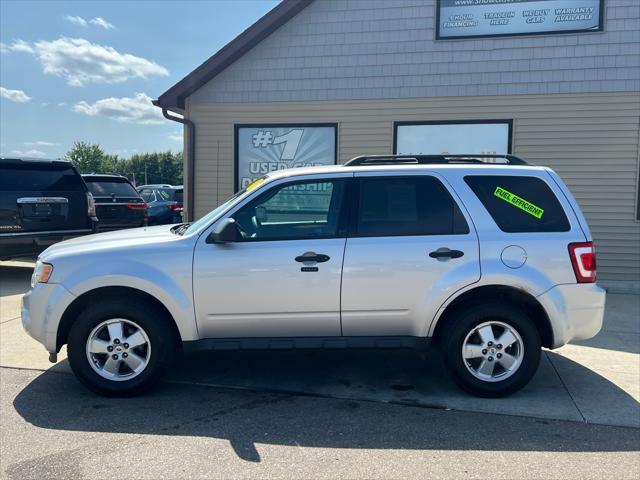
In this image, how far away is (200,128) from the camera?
9859mm

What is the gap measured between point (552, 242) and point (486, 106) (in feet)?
17.7

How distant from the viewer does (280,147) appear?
9688mm

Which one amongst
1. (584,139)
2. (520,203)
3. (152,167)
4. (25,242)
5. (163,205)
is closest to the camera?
(520,203)

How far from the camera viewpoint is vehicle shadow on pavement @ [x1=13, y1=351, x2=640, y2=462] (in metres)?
3.52

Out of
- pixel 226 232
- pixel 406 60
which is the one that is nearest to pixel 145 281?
pixel 226 232

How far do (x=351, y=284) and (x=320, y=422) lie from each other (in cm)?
103

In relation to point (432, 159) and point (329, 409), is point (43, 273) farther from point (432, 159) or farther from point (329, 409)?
point (432, 159)

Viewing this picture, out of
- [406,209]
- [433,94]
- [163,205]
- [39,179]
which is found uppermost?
[433,94]

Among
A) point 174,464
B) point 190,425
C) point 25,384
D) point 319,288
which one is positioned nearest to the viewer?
point 174,464

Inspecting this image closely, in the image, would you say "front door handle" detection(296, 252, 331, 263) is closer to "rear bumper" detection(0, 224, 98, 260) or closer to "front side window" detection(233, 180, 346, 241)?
"front side window" detection(233, 180, 346, 241)

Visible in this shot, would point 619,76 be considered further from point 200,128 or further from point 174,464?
point 174,464

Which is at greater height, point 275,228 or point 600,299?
point 275,228

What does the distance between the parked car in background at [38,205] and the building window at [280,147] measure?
2790 millimetres

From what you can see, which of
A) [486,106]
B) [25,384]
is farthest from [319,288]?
[486,106]
